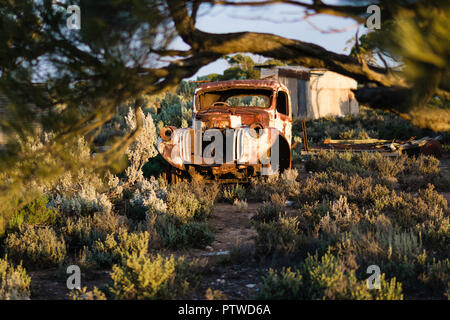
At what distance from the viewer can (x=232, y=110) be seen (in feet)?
30.5

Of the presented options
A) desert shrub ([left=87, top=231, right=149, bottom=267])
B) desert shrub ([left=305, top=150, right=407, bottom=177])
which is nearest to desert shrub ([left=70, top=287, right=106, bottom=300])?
desert shrub ([left=87, top=231, right=149, bottom=267])

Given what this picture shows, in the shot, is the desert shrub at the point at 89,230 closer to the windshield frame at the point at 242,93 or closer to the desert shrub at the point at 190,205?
the desert shrub at the point at 190,205

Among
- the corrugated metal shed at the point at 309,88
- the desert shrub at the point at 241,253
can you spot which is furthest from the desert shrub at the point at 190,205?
the corrugated metal shed at the point at 309,88

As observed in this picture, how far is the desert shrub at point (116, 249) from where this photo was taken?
16.4 feet

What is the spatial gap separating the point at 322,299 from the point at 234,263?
5.20 feet

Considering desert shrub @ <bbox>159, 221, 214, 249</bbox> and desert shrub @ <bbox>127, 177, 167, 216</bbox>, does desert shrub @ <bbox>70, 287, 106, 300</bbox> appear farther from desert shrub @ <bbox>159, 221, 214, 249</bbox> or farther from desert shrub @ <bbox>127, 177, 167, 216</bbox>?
desert shrub @ <bbox>127, 177, 167, 216</bbox>

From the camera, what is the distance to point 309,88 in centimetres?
2764

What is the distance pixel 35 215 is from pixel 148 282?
11.7 ft

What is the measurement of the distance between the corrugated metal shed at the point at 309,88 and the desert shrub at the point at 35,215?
21.9m

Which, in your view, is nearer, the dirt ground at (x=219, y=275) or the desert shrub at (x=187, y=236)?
the dirt ground at (x=219, y=275)

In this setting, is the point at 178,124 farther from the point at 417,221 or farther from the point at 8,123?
the point at 8,123

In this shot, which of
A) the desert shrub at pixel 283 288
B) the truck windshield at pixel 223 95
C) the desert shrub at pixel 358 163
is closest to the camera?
the desert shrub at pixel 283 288

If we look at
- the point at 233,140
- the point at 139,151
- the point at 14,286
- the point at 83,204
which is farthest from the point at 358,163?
the point at 14,286

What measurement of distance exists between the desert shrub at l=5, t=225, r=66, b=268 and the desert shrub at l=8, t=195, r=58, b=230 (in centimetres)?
60
